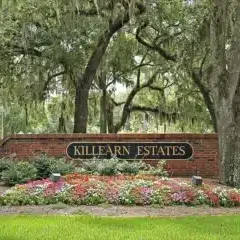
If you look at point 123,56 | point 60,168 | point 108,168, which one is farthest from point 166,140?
point 123,56

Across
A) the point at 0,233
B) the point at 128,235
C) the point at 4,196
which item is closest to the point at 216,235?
the point at 128,235

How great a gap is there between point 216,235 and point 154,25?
1316 cm

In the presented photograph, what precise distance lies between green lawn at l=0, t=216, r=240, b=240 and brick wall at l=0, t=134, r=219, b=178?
5.79 meters

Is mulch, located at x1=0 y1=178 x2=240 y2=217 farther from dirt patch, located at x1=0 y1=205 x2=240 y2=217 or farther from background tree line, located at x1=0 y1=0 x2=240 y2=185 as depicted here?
background tree line, located at x1=0 y1=0 x2=240 y2=185

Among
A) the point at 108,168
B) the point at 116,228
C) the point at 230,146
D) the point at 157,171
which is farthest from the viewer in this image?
the point at 157,171

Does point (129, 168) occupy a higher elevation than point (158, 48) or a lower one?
lower

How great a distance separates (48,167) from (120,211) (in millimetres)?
4008

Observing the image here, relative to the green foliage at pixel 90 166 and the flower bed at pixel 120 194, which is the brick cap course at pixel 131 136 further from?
the flower bed at pixel 120 194

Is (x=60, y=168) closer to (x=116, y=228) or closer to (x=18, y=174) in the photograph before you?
(x=18, y=174)

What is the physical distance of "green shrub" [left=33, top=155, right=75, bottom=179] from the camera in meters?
12.3

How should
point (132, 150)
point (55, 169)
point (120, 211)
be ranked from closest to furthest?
1. point (120, 211)
2. point (55, 169)
3. point (132, 150)

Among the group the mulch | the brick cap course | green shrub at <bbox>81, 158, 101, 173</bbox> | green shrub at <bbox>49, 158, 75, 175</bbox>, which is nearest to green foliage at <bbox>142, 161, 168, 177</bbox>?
the brick cap course

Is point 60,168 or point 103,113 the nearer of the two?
point 60,168

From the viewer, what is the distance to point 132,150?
46.6 ft
